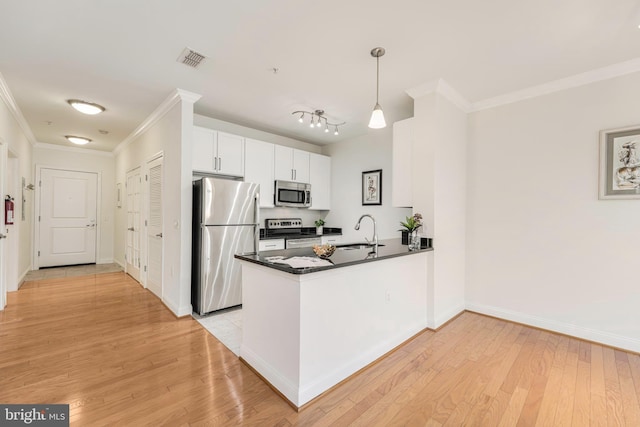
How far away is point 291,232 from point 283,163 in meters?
1.20

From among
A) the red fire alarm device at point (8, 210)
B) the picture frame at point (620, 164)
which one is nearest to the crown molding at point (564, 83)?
the picture frame at point (620, 164)

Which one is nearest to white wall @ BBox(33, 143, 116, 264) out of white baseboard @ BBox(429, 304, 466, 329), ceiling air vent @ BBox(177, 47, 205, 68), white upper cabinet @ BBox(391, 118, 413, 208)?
ceiling air vent @ BBox(177, 47, 205, 68)

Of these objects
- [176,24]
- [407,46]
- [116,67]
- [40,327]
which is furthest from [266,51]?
[40,327]

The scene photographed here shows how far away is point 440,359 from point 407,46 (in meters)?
2.62

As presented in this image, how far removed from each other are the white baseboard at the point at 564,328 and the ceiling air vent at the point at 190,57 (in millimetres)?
4002

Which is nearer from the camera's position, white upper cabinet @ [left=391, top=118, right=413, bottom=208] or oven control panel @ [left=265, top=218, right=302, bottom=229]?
white upper cabinet @ [left=391, top=118, right=413, bottom=208]

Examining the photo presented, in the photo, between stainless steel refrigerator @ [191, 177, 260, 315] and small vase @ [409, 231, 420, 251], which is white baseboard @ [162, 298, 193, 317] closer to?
stainless steel refrigerator @ [191, 177, 260, 315]

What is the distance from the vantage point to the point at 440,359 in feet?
7.79

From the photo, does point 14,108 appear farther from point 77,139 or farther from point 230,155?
point 230,155

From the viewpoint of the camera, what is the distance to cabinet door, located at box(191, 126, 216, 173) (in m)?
3.55

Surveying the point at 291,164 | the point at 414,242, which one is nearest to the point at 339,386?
the point at 414,242

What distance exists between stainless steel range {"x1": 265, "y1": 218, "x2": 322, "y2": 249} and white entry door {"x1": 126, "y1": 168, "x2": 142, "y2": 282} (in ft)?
7.07

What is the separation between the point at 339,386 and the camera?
1988 millimetres

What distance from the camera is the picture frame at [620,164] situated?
8.30 feet
